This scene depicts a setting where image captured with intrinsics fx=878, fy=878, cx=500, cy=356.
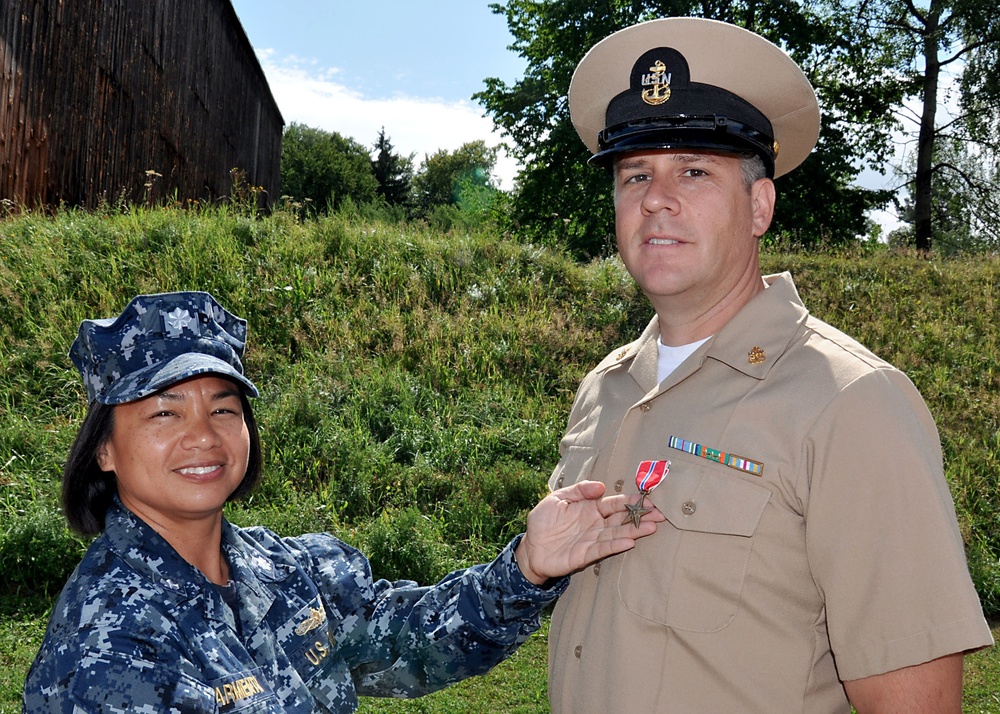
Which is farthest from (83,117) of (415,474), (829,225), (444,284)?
(829,225)

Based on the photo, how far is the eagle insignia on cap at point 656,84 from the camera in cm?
247

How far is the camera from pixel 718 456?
7.17 feet

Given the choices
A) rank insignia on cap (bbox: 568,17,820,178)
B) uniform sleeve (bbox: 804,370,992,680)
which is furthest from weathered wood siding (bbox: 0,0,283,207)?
uniform sleeve (bbox: 804,370,992,680)

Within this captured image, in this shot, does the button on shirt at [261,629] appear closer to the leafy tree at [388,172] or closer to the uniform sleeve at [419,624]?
the uniform sleeve at [419,624]

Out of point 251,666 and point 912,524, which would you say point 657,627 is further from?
point 251,666

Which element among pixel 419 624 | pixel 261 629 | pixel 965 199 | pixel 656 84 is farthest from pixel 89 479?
pixel 965 199

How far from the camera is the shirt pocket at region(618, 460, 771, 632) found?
2084 millimetres

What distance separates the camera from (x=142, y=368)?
2.28 meters

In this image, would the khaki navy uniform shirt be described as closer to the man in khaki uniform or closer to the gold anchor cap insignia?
the man in khaki uniform

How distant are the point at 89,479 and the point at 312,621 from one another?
2.38 feet

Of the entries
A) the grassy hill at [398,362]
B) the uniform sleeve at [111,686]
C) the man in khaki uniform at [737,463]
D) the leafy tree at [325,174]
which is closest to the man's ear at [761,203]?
the man in khaki uniform at [737,463]

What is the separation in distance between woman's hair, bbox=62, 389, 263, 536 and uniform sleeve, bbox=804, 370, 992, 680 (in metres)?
1.60

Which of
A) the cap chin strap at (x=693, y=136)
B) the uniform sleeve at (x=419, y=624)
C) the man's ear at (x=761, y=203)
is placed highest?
the cap chin strap at (x=693, y=136)

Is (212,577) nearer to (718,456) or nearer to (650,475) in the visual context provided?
(650,475)
